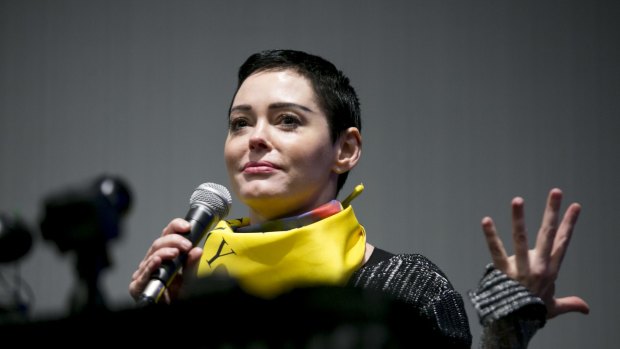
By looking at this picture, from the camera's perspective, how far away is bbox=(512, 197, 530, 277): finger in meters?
1.08

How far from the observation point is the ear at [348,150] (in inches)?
64.6

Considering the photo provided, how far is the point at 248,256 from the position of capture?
1.47m

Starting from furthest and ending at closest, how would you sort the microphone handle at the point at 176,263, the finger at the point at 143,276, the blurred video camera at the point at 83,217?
the finger at the point at 143,276
the microphone handle at the point at 176,263
the blurred video camera at the point at 83,217

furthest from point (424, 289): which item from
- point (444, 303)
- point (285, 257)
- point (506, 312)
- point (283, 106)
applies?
point (283, 106)

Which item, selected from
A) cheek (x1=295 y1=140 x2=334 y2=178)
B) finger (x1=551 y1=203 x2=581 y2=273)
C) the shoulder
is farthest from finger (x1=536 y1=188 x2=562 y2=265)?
cheek (x1=295 y1=140 x2=334 y2=178)

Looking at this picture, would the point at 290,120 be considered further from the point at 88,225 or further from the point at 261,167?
the point at 88,225

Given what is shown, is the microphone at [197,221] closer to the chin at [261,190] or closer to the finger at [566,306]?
the chin at [261,190]

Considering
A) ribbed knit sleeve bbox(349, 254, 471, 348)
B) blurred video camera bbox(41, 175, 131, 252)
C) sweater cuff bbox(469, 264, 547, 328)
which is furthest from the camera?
ribbed knit sleeve bbox(349, 254, 471, 348)

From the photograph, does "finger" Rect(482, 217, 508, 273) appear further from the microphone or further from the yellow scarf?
the microphone

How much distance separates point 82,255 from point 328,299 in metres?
0.28

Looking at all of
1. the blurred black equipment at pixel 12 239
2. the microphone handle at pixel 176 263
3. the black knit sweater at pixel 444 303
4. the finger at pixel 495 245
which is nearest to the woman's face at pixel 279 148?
the microphone handle at pixel 176 263

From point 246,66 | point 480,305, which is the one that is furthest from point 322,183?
point 480,305

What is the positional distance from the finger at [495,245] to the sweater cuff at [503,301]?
1 cm

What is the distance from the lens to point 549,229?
1.10m
